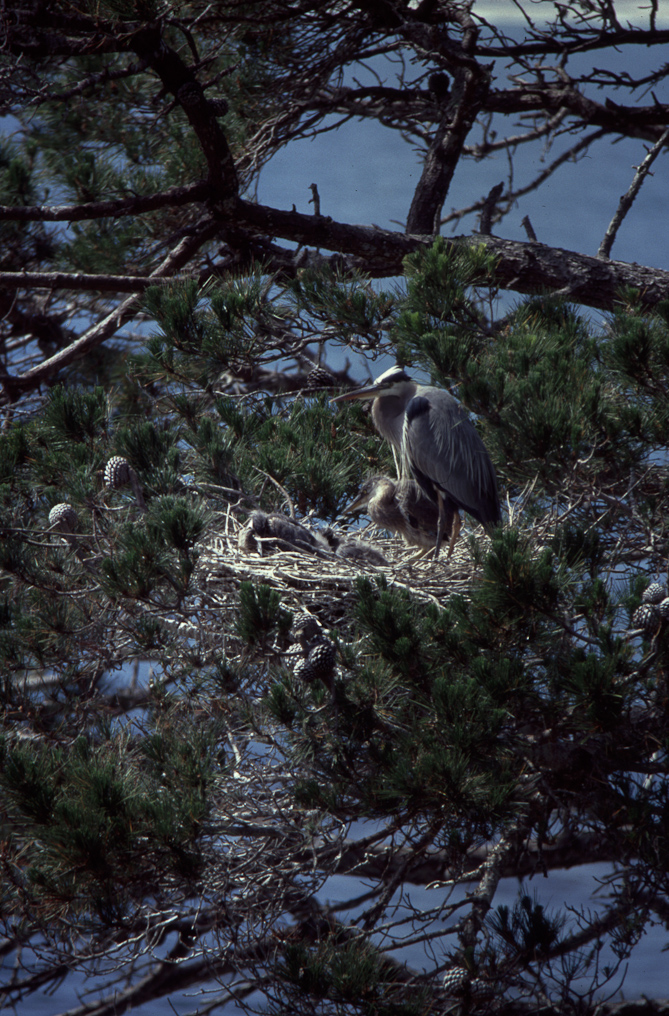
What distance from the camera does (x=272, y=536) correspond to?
338cm

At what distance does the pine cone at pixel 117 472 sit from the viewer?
2889 mm

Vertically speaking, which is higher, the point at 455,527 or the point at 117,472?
the point at 117,472

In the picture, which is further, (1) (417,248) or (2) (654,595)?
(1) (417,248)

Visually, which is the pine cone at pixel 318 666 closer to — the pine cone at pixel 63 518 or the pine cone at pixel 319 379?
the pine cone at pixel 63 518

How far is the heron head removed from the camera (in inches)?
161

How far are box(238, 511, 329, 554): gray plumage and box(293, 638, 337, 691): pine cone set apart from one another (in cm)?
99

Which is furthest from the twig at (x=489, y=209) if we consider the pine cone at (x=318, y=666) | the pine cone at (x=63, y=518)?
the pine cone at (x=318, y=666)

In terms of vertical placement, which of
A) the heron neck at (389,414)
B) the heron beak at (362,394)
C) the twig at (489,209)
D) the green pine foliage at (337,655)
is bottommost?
the green pine foliage at (337,655)

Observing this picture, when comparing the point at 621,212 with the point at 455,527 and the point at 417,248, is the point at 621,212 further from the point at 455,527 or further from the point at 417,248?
the point at 455,527

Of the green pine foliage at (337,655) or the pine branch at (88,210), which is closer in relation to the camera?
the green pine foliage at (337,655)

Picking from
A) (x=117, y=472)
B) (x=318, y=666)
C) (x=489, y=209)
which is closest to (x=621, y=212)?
(x=489, y=209)

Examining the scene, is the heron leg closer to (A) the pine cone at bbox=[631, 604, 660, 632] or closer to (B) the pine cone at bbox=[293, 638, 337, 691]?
(A) the pine cone at bbox=[631, 604, 660, 632]

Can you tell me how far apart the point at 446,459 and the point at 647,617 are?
1.57 meters

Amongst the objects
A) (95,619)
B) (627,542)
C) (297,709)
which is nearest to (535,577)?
(297,709)
